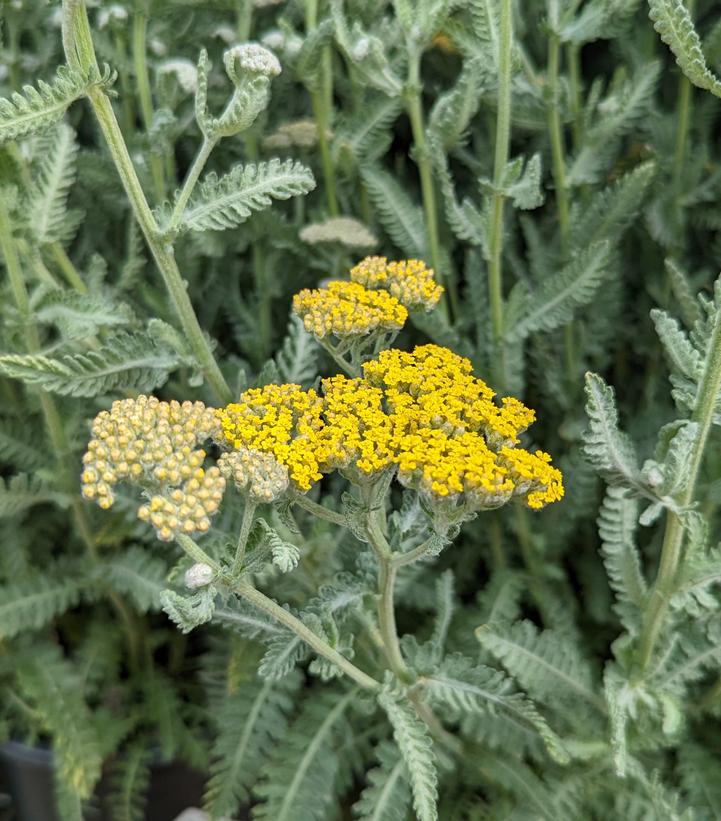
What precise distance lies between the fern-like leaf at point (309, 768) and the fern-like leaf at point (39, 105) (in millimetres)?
742

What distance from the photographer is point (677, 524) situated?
0.80 m

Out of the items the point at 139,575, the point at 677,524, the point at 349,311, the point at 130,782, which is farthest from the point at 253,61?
the point at 130,782

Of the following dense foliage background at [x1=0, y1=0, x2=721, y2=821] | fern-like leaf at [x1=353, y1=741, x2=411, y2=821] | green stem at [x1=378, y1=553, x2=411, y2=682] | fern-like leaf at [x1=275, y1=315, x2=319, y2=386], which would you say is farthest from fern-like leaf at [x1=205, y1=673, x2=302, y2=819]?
fern-like leaf at [x1=275, y1=315, x2=319, y2=386]

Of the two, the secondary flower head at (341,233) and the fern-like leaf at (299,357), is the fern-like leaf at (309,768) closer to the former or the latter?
the fern-like leaf at (299,357)

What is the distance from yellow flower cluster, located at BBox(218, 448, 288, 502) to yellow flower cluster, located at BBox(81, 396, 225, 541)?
0.7 inches

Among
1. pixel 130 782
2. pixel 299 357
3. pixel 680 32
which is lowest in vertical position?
pixel 130 782

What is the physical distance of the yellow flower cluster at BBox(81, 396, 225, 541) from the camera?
0.65m

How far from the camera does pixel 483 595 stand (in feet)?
3.75

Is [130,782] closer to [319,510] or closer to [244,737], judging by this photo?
[244,737]

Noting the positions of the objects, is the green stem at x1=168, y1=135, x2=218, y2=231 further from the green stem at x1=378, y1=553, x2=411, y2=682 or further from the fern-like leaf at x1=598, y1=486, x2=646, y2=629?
the fern-like leaf at x1=598, y1=486, x2=646, y2=629

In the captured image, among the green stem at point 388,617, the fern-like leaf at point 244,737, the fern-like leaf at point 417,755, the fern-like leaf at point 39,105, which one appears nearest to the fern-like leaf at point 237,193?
the fern-like leaf at point 39,105

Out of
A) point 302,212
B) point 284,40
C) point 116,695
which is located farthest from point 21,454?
point 284,40

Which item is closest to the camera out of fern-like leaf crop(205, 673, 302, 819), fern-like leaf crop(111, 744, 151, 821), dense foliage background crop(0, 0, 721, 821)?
dense foliage background crop(0, 0, 721, 821)

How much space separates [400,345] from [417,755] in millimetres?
631
